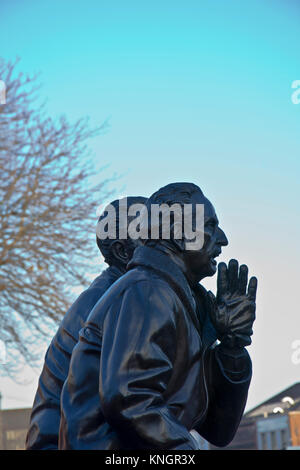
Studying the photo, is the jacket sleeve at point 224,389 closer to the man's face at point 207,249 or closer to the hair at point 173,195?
the man's face at point 207,249

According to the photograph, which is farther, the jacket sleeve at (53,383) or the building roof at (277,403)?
the building roof at (277,403)

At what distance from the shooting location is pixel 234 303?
3.16 meters

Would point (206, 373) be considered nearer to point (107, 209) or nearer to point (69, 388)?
point (69, 388)

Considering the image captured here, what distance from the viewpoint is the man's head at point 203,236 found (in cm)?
318

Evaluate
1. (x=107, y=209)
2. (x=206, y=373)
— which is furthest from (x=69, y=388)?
(x=107, y=209)

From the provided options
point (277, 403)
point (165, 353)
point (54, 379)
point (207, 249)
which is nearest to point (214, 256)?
point (207, 249)

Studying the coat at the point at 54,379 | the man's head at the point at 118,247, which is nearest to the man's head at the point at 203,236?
the coat at the point at 54,379

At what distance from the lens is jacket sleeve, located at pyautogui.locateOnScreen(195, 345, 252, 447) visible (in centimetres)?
324

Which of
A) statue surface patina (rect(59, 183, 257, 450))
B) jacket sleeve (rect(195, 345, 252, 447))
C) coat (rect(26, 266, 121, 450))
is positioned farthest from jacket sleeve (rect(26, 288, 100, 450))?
jacket sleeve (rect(195, 345, 252, 447))

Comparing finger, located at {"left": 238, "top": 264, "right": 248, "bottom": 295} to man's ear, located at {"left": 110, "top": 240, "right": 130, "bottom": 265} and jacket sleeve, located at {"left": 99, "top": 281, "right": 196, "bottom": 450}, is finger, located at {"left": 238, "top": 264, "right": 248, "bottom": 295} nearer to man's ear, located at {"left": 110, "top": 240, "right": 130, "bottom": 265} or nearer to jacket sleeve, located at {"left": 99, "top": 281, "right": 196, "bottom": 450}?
jacket sleeve, located at {"left": 99, "top": 281, "right": 196, "bottom": 450}

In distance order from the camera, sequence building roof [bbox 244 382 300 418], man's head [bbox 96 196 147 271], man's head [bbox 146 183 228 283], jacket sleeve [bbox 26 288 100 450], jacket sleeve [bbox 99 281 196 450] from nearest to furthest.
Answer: jacket sleeve [bbox 99 281 196 450]
man's head [bbox 146 183 228 283]
jacket sleeve [bbox 26 288 100 450]
man's head [bbox 96 196 147 271]
building roof [bbox 244 382 300 418]

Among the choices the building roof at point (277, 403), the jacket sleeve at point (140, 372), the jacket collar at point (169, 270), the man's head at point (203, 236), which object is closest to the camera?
the jacket sleeve at point (140, 372)

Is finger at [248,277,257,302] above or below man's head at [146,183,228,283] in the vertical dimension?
below
